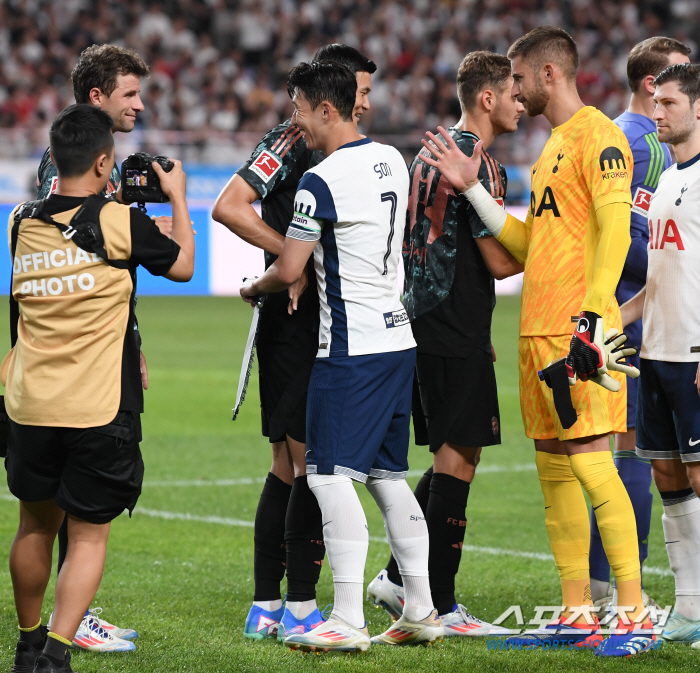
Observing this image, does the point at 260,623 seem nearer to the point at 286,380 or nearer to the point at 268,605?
Answer: the point at 268,605

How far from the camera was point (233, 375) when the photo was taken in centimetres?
1262

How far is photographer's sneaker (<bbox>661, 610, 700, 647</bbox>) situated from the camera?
4.17 meters

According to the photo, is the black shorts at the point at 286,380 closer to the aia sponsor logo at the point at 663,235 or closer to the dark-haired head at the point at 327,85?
the dark-haired head at the point at 327,85

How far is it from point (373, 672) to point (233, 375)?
9.13 m

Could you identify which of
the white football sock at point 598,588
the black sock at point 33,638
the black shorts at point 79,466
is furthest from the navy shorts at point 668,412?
the black sock at point 33,638

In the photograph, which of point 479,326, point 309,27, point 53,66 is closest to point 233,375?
point 479,326

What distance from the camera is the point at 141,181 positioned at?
3.75 m

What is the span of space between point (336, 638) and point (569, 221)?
180 centimetres

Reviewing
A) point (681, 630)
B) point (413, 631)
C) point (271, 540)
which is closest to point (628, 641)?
point (681, 630)

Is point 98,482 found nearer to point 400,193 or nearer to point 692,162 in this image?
point 400,193

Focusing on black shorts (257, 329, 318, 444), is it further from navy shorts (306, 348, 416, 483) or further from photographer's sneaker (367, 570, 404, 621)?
photographer's sneaker (367, 570, 404, 621)

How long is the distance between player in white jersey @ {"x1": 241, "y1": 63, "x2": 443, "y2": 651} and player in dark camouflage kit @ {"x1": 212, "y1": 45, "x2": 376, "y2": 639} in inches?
9.9

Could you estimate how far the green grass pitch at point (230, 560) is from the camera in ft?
12.6

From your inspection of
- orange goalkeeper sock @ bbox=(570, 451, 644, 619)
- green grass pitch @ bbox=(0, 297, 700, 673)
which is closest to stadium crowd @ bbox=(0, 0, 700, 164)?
Result: green grass pitch @ bbox=(0, 297, 700, 673)
